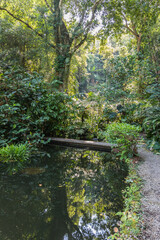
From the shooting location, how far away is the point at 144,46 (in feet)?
31.9

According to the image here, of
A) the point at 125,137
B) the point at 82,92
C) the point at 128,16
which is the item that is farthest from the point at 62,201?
the point at 128,16

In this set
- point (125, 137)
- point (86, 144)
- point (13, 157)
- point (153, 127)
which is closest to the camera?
point (125, 137)

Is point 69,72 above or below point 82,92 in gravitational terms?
above

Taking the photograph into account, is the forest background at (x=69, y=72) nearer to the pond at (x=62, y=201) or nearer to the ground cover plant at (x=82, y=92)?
the ground cover plant at (x=82, y=92)

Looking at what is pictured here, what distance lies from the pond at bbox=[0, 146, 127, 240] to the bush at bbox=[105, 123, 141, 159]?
30 cm

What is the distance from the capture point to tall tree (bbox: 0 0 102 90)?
24.5 feet

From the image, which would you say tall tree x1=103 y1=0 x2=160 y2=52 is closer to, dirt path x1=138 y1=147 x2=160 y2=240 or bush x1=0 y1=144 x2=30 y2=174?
dirt path x1=138 y1=147 x2=160 y2=240

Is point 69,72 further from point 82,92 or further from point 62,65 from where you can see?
point 82,92

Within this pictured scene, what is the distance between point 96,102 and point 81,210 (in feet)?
12.2

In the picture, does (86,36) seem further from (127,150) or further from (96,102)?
(127,150)

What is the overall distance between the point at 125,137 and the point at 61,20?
23.6 ft

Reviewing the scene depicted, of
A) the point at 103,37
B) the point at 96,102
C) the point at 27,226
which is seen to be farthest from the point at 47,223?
the point at 103,37

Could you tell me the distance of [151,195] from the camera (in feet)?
5.60

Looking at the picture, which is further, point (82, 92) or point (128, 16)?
point (128, 16)
